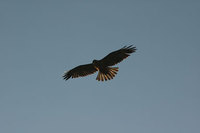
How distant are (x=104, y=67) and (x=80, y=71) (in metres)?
1.79

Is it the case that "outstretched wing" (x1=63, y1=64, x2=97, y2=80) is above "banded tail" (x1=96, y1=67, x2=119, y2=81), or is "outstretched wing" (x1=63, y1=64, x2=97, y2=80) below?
above

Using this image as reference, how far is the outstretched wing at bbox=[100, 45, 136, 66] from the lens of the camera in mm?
16125

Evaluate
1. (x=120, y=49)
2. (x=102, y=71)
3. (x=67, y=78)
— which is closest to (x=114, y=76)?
(x=102, y=71)

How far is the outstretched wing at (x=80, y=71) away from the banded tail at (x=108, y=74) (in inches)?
25.3

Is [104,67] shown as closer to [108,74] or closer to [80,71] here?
[108,74]

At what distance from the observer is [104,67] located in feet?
55.5

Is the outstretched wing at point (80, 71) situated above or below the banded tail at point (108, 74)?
above

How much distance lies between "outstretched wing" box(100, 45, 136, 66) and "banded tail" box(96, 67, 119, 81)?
41 cm

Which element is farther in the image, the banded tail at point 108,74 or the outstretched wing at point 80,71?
the outstretched wing at point 80,71

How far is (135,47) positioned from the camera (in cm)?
1633

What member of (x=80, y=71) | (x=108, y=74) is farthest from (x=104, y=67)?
(x=80, y=71)

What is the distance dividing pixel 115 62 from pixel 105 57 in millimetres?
813

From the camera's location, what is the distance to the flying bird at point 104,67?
639 inches

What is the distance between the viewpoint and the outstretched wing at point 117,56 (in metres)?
16.1
